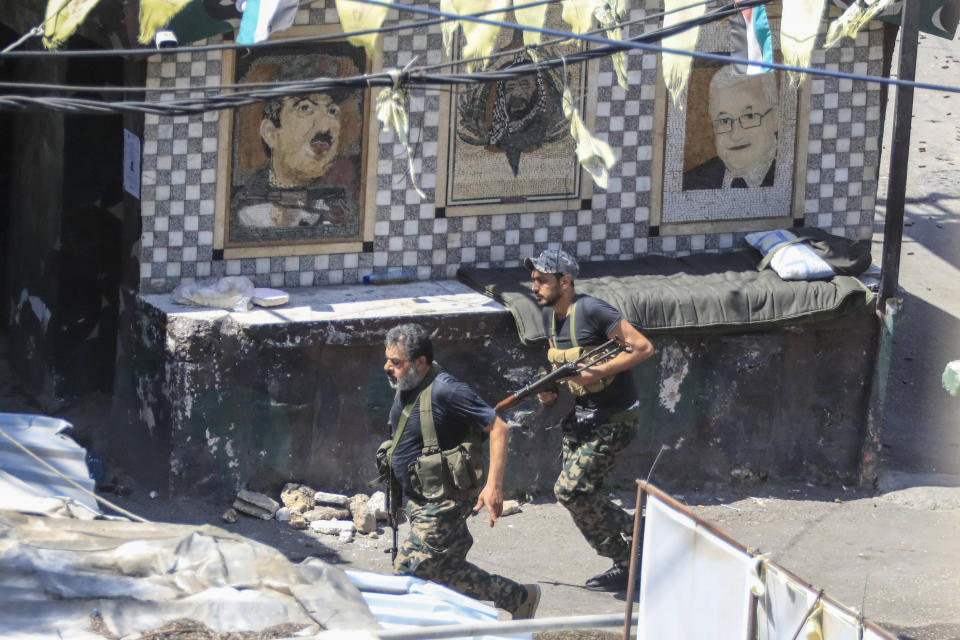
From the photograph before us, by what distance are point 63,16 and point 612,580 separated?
414 centimetres

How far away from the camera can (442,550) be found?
6.65m

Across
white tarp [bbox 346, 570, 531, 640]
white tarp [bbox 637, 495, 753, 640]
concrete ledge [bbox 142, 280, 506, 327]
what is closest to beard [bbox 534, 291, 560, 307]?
concrete ledge [bbox 142, 280, 506, 327]

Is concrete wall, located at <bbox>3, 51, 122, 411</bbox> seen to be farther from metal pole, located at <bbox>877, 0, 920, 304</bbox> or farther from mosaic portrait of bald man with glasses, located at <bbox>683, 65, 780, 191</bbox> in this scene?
metal pole, located at <bbox>877, 0, 920, 304</bbox>

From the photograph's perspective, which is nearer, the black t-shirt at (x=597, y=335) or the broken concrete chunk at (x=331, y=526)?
the black t-shirt at (x=597, y=335)

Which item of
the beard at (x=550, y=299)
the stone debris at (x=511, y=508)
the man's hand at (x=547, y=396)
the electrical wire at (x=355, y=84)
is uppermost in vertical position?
the electrical wire at (x=355, y=84)

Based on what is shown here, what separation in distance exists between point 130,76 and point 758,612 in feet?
17.5

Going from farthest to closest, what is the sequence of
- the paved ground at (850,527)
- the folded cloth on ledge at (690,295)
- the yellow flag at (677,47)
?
the folded cloth on ledge at (690,295) < the paved ground at (850,527) < the yellow flag at (677,47)

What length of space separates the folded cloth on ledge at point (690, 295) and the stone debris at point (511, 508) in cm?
112

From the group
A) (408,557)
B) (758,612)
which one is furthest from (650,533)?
(408,557)

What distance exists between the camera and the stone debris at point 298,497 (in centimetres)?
855

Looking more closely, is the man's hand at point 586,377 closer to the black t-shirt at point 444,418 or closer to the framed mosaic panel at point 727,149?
the black t-shirt at point 444,418

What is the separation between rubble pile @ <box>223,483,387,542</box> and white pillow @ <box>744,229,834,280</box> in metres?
2.97

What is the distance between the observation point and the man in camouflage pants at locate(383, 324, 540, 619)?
648cm

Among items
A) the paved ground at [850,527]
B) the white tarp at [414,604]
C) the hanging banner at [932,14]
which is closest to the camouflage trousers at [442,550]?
the paved ground at [850,527]
